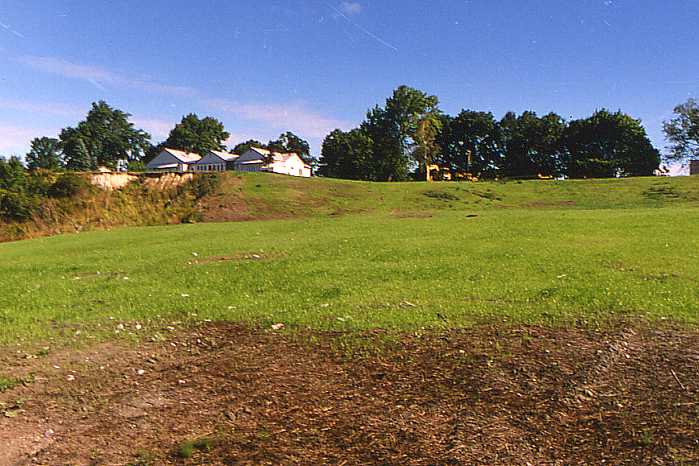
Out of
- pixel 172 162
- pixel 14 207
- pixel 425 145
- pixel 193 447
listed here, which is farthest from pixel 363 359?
pixel 172 162

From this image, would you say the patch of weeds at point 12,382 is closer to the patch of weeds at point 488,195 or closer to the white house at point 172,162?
the patch of weeds at point 488,195

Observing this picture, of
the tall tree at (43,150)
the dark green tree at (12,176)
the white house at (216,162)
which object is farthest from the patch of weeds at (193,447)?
the tall tree at (43,150)

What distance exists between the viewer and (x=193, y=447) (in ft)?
12.2

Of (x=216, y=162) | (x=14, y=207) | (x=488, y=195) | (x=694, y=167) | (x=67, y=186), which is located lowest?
(x=14, y=207)

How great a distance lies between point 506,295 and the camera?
7418 mm

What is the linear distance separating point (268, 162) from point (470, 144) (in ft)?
118

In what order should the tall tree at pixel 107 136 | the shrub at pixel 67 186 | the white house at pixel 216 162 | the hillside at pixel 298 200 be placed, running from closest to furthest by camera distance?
1. the hillside at pixel 298 200
2. the shrub at pixel 67 186
3. the white house at pixel 216 162
4. the tall tree at pixel 107 136

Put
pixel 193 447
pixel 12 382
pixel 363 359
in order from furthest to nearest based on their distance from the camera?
pixel 363 359, pixel 12 382, pixel 193 447

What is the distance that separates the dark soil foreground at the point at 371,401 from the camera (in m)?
3.62

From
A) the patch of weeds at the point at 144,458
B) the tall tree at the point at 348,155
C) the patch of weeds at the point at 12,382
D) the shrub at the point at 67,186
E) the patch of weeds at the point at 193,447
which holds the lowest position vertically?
the patch of weeds at the point at 144,458

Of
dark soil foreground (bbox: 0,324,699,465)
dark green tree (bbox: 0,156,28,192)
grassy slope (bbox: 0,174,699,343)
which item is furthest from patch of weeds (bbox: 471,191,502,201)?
dark green tree (bbox: 0,156,28,192)

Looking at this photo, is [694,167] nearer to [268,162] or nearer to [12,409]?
[268,162]

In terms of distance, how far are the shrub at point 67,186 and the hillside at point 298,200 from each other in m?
0.58

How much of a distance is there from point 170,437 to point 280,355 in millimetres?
1790
